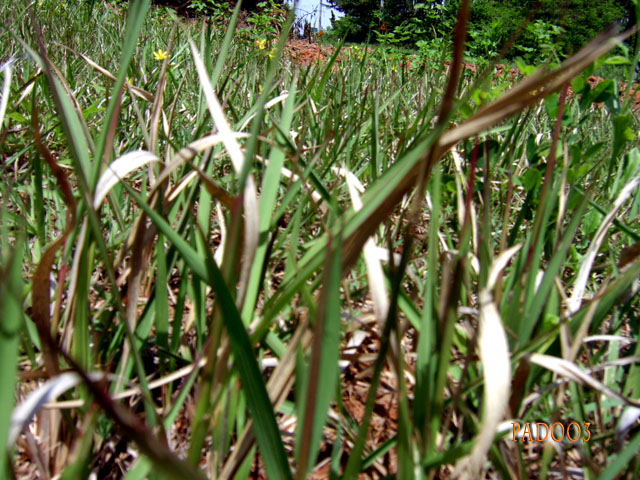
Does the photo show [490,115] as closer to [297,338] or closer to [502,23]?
[297,338]

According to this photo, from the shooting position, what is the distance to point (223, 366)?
1.52ft

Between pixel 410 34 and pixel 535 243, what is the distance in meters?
4.26

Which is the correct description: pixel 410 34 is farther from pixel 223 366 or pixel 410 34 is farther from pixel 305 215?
pixel 223 366

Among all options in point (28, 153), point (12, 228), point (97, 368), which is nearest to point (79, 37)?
point (28, 153)

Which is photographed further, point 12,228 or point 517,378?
point 12,228
